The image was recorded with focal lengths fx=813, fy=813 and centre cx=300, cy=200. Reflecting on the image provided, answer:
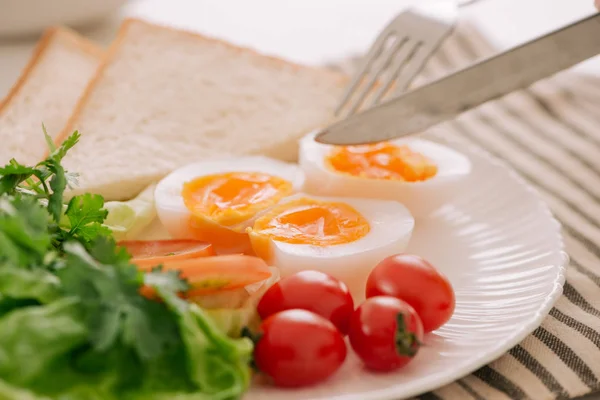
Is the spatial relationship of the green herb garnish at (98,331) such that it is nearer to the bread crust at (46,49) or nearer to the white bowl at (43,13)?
the bread crust at (46,49)

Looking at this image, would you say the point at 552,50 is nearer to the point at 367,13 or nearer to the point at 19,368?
the point at 19,368

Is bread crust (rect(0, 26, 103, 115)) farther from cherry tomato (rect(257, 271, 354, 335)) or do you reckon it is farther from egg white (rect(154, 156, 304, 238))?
Result: cherry tomato (rect(257, 271, 354, 335))

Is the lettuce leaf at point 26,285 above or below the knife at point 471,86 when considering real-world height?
below

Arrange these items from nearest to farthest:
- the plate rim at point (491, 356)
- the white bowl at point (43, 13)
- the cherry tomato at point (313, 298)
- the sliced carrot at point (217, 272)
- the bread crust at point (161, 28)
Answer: the plate rim at point (491, 356) → the sliced carrot at point (217, 272) → the cherry tomato at point (313, 298) → the bread crust at point (161, 28) → the white bowl at point (43, 13)

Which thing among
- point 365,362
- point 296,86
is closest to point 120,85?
point 296,86

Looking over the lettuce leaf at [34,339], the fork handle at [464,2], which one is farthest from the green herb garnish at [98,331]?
the fork handle at [464,2]

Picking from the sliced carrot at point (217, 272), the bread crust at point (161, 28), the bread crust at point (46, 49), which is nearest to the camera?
the sliced carrot at point (217, 272)
